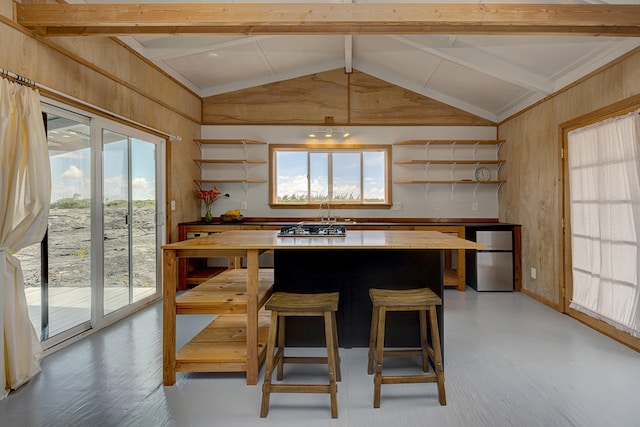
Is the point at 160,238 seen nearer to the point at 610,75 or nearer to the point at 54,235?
the point at 54,235

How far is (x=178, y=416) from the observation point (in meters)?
1.98

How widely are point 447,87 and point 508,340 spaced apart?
11.7 feet

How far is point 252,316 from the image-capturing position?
2.28 m

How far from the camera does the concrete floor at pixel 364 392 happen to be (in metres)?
1.95

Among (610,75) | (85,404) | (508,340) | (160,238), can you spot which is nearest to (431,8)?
(610,75)

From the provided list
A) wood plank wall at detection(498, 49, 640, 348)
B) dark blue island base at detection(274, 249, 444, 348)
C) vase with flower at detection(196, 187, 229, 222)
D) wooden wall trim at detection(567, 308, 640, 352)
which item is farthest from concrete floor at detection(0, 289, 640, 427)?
vase with flower at detection(196, 187, 229, 222)

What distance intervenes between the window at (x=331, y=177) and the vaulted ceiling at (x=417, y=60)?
1.21 meters

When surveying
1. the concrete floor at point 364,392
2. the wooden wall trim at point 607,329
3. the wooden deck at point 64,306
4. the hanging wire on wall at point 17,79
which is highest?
the hanging wire on wall at point 17,79

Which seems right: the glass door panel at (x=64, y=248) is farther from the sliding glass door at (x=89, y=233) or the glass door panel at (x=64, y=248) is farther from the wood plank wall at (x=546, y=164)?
the wood plank wall at (x=546, y=164)

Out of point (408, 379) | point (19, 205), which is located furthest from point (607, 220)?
point (19, 205)

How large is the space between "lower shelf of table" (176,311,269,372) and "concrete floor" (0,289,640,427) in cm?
13

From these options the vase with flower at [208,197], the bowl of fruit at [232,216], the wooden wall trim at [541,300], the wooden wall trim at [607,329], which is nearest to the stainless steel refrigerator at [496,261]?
the wooden wall trim at [541,300]

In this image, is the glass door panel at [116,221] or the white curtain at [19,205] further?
the glass door panel at [116,221]

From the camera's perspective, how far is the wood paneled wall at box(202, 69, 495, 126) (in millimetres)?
5496
